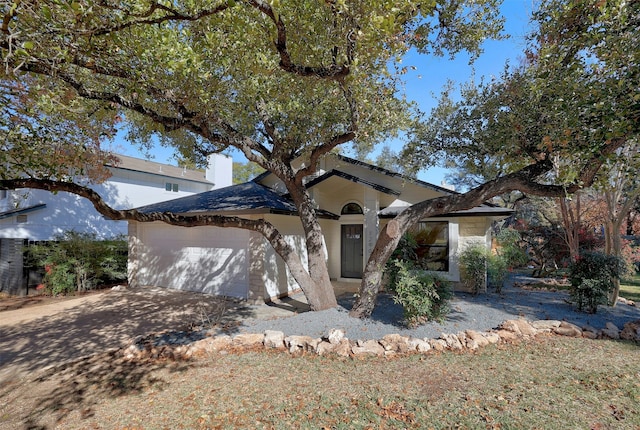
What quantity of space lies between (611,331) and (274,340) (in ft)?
23.2

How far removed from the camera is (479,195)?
Answer: 21.9 feet

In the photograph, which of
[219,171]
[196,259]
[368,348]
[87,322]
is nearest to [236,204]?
[196,259]

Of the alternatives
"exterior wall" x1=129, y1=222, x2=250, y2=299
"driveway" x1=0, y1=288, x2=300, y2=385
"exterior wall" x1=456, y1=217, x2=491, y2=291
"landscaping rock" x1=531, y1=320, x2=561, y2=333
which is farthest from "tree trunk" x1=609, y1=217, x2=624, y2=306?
"exterior wall" x1=129, y1=222, x2=250, y2=299

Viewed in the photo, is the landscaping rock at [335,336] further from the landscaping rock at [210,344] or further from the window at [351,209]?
the window at [351,209]

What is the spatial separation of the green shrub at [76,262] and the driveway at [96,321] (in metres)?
1.29

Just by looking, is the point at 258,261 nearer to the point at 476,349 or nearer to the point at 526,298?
the point at 476,349

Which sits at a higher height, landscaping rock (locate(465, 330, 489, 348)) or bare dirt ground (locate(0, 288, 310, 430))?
landscaping rock (locate(465, 330, 489, 348))

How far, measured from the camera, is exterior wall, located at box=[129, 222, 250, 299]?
10.0 meters

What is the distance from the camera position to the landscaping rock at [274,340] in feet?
19.3

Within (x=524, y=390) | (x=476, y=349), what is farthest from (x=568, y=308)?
(x=524, y=390)

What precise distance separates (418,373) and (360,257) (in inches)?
313

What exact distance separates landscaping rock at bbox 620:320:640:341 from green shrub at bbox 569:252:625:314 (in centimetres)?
100

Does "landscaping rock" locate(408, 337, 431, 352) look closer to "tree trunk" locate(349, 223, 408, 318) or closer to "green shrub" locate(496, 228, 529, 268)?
"tree trunk" locate(349, 223, 408, 318)

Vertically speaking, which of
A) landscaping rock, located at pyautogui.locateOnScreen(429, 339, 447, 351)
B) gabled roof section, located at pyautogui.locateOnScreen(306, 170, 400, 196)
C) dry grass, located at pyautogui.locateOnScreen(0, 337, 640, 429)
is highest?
gabled roof section, located at pyautogui.locateOnScreen(306, 170, 400, 196)
